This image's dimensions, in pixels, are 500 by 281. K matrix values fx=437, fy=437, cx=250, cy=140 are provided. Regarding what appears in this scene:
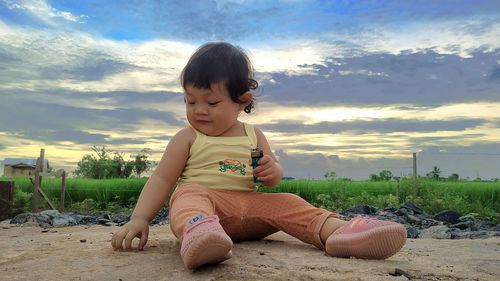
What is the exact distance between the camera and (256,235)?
3.38 metres

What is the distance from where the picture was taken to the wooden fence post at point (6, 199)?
22.8 ft

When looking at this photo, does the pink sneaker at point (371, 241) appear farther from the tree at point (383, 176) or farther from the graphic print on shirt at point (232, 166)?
the tree at point (383, 176)

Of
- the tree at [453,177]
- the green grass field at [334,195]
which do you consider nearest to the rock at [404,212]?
the green grass field at [334,195]

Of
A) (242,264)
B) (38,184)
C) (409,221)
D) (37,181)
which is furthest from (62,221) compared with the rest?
(409,221)

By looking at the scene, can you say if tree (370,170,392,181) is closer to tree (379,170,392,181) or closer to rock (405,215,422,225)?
tree (379,170,392,181)

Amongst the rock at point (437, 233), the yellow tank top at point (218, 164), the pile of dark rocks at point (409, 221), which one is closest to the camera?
the yellow tank top at point (218, 164)

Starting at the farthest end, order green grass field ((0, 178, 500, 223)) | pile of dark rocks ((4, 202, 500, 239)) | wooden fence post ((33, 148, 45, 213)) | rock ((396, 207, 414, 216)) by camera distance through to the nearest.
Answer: green grass field ((0, 178, 500, 223)) → wooden fence post ((33, 148, 45, 213)) → rock ((396, 207, 414, 216)) → pile of dark rocks ((4, 202, 500, 239))

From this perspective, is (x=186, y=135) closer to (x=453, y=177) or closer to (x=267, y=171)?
(x=267, y=171)

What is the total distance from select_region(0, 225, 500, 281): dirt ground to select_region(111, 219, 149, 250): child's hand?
0.06m

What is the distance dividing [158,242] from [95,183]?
7.19 meters

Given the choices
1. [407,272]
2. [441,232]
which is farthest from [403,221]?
[407,272]

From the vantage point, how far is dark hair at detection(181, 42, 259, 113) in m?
2.99

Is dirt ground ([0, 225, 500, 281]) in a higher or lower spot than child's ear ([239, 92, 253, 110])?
lower

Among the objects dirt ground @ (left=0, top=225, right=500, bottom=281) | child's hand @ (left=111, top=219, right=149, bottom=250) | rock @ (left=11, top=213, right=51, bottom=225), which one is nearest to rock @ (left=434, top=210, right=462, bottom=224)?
dirt ground @ (left=0, top=225, right=500, bottom=281)
